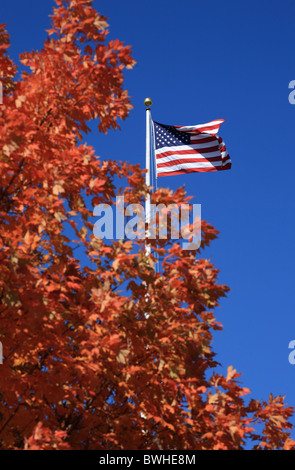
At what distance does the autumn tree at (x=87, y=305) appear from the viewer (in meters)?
5.79

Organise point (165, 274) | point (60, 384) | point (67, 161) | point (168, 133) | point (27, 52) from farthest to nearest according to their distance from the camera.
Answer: point (168, 133), point (27, 52), point (165, 274), point (67, 161), point (60, 384)

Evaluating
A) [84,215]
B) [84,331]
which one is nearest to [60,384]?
[84,331]

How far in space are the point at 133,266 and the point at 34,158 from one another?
1.78m

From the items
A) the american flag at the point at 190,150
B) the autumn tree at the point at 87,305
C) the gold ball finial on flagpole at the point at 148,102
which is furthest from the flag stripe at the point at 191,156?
the autumn tree at the point at 87,305

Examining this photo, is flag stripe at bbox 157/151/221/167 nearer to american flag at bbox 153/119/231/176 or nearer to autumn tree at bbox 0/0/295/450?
american flag at bbox 153/119/231/176

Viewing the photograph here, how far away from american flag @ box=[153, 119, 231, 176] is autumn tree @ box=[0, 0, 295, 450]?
717cm

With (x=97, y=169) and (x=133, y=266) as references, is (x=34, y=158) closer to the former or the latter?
(x=97, y=169)

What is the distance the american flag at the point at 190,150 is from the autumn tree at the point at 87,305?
282 inches

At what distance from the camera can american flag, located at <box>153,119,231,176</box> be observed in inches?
576

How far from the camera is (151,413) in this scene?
6.56 m

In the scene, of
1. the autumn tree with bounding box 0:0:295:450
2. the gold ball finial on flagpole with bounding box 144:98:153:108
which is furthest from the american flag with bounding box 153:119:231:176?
the autumn tree with bounding box 0:0:295:450

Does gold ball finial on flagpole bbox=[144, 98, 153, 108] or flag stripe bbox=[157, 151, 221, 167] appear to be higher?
gold ball finial on flagpole bbox=[144, 98, 153, 108]

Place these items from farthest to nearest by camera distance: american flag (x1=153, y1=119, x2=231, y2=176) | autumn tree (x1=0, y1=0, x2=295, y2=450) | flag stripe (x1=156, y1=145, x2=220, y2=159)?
flag stripe (x1=156, y1=145, x2=220, y2=159)
american flag (x1=153, y1=119, x2=231, y2=176)
autumn tree (x1=0, y1=0, x2=295, y2=450)

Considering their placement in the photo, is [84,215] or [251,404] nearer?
[84,215]
